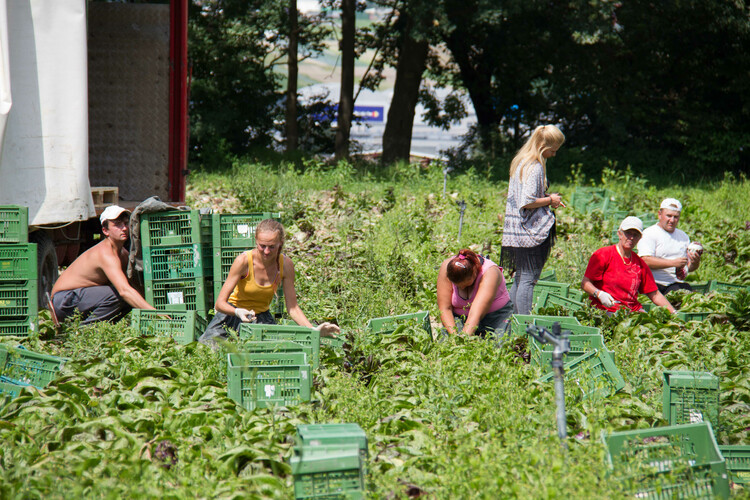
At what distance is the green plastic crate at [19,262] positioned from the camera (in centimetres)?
506

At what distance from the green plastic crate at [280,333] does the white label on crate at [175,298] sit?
1366 mm

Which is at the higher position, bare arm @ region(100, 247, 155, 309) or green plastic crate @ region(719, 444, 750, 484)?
bare arm @ region(100, 247, 155, 309)

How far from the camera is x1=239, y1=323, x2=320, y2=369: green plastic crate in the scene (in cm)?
451

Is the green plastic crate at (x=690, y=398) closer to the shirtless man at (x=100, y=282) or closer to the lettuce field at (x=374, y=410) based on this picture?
the lettuce field at (x=374, y=410)

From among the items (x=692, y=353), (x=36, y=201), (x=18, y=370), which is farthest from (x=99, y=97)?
(x=692, y=353)

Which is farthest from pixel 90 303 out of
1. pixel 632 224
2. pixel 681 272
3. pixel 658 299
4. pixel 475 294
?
pixel 681 272

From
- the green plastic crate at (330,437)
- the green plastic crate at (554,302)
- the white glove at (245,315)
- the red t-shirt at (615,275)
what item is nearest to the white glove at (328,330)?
the white glove at (245,315)

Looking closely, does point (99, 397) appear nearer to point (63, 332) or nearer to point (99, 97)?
point (63, 332)

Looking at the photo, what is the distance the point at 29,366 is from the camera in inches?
161

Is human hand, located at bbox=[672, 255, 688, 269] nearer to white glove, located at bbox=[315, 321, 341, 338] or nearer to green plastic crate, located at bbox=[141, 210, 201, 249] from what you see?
white glove, located at bbox=[315, 321, 341, 338]

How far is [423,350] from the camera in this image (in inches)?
188

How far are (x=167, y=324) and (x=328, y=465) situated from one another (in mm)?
2515

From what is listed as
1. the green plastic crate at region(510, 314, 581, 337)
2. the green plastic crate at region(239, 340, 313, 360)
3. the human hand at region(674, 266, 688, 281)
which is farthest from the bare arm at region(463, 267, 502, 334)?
the human hand at region(674, 266, 688, 281)

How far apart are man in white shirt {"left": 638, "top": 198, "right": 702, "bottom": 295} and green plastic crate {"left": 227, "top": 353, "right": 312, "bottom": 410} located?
13.7 feet
